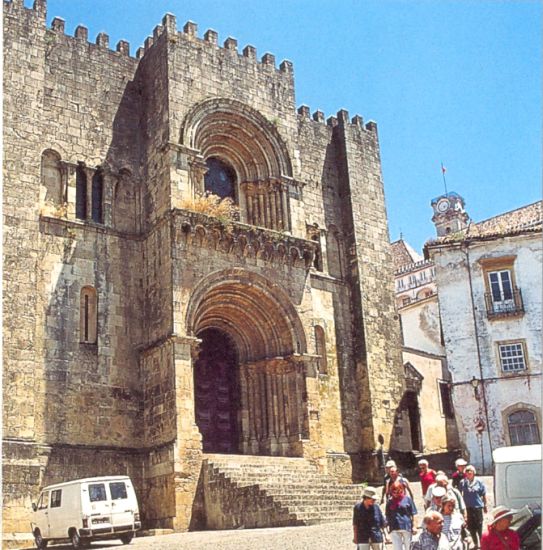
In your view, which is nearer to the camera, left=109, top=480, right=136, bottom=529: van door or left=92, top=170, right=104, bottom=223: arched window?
left=109, top=480, right=136, bottom=529: van door

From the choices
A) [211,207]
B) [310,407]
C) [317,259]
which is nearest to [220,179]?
[211,207]

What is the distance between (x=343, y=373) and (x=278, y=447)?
4053 millimetres

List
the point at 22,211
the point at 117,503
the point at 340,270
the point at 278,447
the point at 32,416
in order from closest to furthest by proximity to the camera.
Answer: the point at 117,503, the point at 32,416, the point at 22,211, the point at 278,447, the point at 340,270

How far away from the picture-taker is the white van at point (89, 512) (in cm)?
1653

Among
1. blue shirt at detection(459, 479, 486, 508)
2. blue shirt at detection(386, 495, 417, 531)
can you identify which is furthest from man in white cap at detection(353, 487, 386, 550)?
blue shirt at detection(459, 479, 486, 508)

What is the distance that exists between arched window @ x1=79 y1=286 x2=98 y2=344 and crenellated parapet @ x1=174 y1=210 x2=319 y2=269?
279 centimetres

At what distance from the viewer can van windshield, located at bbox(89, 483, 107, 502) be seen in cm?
1684

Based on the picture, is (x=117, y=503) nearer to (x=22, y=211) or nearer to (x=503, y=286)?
(x=22, y=211)

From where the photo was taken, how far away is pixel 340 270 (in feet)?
90.3

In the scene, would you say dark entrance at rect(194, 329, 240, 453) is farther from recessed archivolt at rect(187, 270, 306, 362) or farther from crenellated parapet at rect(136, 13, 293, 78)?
A: crenellated parapet at rect(136, 13, 293, 78)

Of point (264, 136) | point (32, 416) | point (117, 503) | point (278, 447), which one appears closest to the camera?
point (117, 503)

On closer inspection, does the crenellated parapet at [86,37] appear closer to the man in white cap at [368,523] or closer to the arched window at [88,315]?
the arched window at [88,315]

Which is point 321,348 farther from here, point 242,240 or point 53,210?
point 53,210

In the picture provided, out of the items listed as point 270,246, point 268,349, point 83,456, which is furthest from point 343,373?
point 83,456
